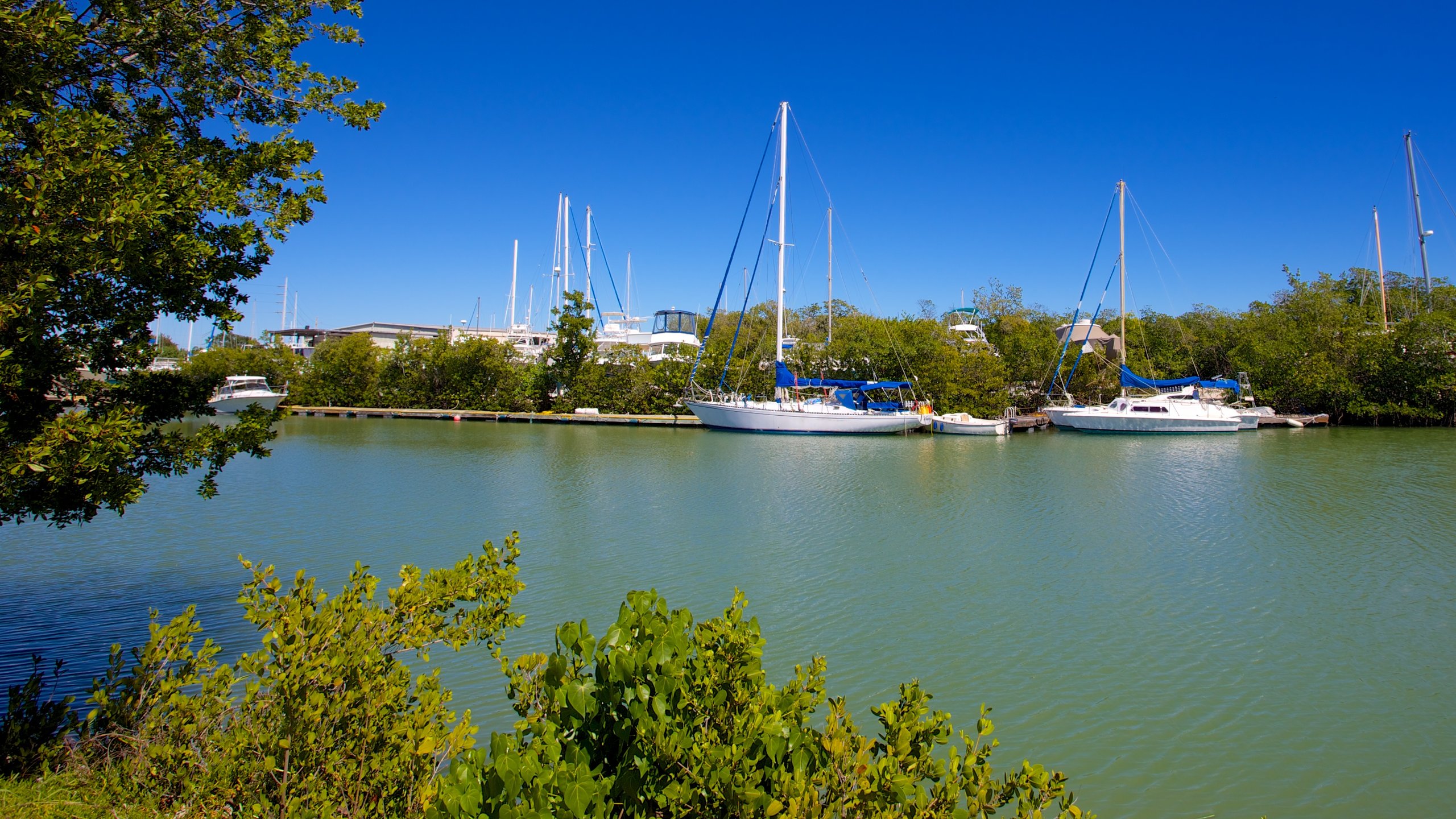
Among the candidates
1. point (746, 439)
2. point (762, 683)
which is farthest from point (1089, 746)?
point (746, 439)

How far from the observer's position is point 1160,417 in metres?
40.8

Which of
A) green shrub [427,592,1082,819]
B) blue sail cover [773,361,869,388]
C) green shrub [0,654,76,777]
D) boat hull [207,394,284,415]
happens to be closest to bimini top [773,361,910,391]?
blue sail cover [773,361,869,388]

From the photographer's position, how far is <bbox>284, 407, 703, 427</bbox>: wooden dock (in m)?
47.2

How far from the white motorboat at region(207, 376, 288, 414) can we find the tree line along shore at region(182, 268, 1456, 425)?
7.88 feet

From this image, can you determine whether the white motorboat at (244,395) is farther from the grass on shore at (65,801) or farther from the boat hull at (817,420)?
the grass on shore at (65,801)

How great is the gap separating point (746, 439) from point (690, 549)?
24597 millimetres

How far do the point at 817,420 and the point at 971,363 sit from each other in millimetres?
13840

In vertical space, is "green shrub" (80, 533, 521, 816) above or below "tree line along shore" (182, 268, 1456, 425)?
below

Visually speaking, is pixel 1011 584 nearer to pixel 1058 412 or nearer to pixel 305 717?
pixel 305 717

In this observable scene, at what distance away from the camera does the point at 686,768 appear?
2.88 metres

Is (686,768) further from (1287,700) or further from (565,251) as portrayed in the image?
(565,251)

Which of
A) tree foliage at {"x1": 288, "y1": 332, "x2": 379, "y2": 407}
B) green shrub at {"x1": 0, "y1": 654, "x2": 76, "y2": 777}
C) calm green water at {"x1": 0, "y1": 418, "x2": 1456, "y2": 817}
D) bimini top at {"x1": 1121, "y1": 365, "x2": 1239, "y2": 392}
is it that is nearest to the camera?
green shrub at {"x1": 0, "y1": 654, "x2": 76, "y2": 777}

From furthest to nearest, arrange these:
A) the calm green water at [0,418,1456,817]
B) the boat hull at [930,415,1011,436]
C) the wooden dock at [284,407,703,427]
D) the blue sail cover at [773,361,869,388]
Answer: the wooden dock at [284,407,703,427], the blue sail cover at [773,361,869,388], the boat hull at [930,415,1011,436], the calm green water at [0,418,1456,817]

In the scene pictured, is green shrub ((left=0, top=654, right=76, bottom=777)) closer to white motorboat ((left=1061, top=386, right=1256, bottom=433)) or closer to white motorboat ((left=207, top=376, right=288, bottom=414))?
white motorboat ((left=1061, top=386, right=1256, bottom=433))
